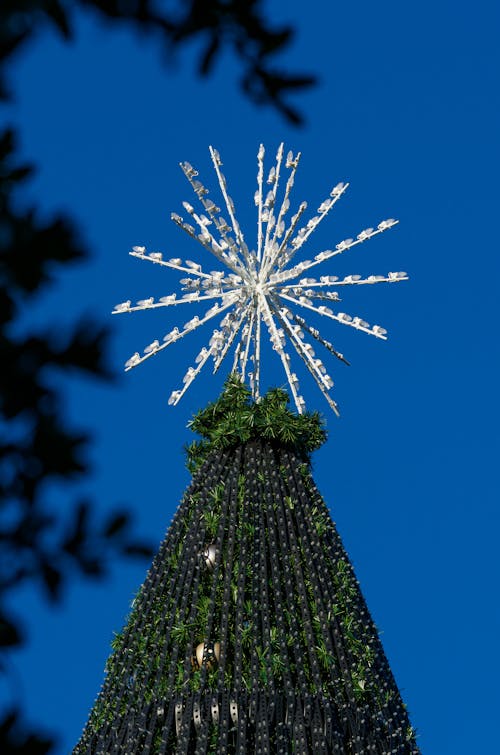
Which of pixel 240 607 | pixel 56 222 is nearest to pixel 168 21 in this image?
pixel 56 222

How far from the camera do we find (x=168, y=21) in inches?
69.3

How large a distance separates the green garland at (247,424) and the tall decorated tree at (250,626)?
0.01 meters

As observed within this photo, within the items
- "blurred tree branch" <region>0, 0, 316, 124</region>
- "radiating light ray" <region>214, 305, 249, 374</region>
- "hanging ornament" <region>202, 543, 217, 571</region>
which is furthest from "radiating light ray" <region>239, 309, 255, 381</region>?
"blurred tree branch" <region>0, 0, 316, 124</region>

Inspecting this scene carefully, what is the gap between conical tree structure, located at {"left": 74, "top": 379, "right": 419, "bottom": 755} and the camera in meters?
6.13

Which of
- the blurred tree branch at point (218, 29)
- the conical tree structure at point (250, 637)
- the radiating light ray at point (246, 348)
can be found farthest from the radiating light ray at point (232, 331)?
the blurred tree branch at point (218, 29)

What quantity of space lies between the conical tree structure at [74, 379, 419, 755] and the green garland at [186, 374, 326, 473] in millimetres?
26

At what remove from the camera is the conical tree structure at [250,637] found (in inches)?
241

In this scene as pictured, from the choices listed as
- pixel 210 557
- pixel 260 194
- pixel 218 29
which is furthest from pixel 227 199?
pixel 218 29

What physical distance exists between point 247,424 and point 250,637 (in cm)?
210

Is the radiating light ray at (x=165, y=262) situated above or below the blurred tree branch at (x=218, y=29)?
above

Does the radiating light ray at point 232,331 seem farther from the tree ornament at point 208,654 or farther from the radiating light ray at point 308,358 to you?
the tree ornament at point 208,654

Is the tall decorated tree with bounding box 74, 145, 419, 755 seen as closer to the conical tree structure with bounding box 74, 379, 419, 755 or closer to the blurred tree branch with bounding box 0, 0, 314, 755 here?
the conical tree structure with bounding box 74, 379, 419, 755

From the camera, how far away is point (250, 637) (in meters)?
6.55

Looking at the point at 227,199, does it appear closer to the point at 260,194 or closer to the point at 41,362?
the point at 260,194
